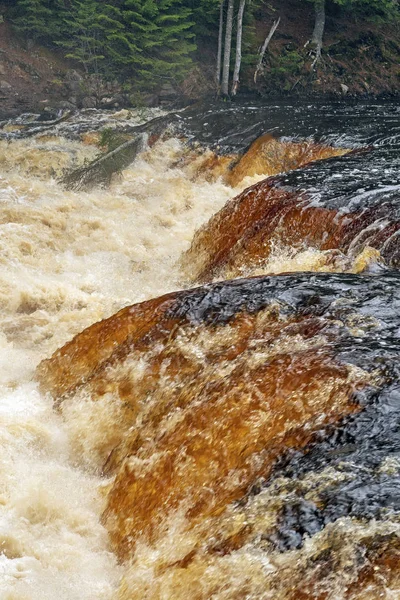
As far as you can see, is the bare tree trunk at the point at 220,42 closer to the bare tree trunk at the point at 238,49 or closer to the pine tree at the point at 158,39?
the bare tree trunk at the point at 238,49

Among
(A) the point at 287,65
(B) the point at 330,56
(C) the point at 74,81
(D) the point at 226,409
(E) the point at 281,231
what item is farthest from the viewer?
(B) the point at 330,56

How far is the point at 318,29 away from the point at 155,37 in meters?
6.10

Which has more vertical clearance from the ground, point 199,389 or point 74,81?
point 74,81

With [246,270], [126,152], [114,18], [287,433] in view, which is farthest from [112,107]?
[287,433]

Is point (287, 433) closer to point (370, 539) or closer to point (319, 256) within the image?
point (370, 539)

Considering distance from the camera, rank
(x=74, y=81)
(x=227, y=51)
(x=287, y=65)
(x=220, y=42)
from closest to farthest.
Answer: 1. (x=74, y=81)
2. (x=227, y=51)
3. (x=220, y=42)
4. (x=287, y=65)

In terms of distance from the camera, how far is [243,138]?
14.4 meters

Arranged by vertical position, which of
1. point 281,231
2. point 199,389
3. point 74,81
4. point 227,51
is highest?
point 227,51

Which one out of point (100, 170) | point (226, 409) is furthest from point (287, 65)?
point (226, 409)

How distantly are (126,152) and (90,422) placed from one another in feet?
32.1

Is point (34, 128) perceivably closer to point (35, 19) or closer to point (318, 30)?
point (35, 19)

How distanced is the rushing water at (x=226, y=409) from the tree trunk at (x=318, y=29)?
12.9 m

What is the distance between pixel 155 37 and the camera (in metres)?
19.1

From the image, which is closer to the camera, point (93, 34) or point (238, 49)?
point (238, 49)
